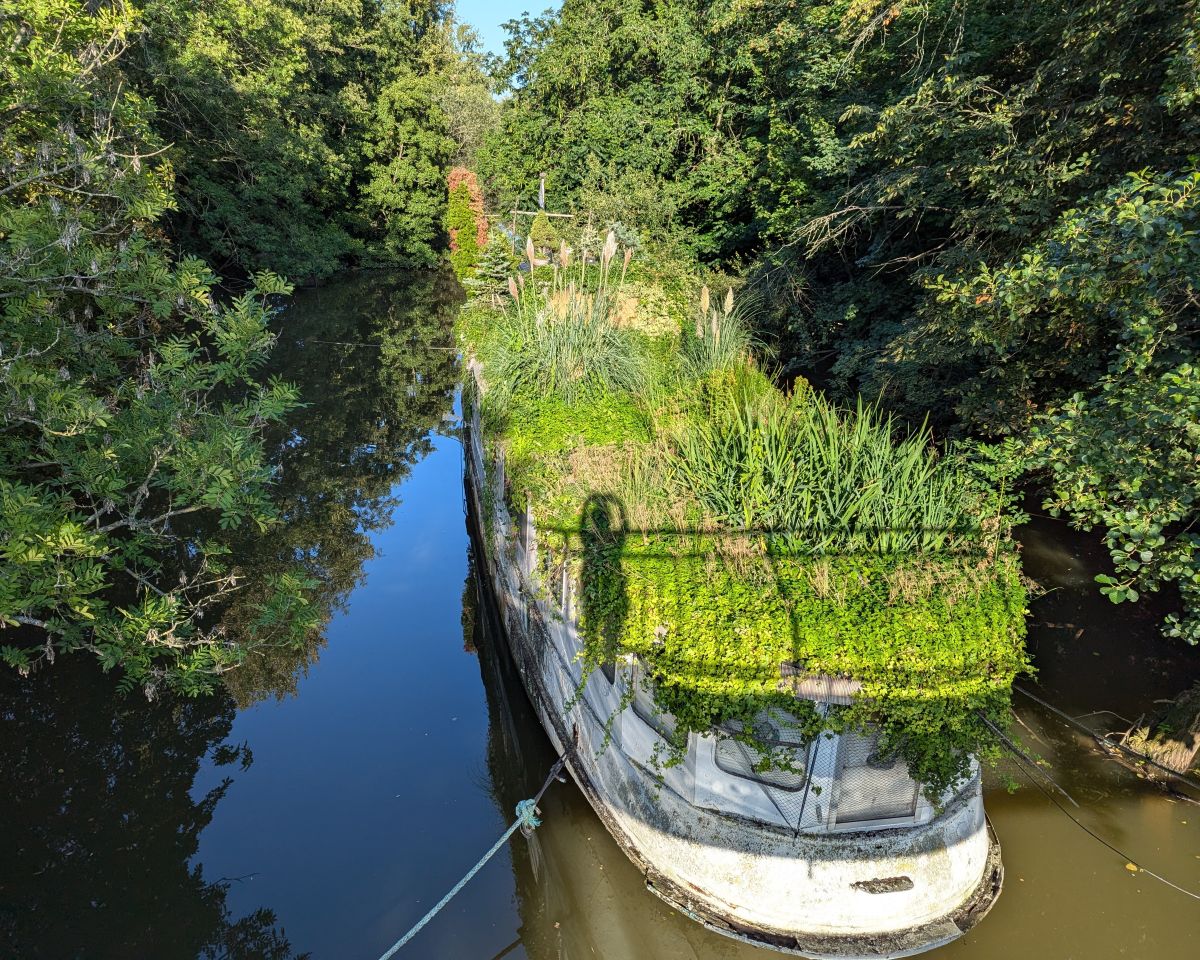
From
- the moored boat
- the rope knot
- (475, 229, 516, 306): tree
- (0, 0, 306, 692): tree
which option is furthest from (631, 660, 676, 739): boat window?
(475, 229, 516, 306): tree

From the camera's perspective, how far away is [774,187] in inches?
539

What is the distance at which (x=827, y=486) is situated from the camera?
542cm

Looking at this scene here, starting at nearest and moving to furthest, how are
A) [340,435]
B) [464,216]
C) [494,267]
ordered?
[340,435]
[494,267]
[464,216]

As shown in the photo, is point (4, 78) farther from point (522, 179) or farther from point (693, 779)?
point (522, 179)

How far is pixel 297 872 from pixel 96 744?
9.61 ft

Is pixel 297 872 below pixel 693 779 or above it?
below

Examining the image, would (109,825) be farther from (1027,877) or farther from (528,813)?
(1027,877)

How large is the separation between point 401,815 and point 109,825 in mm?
2649

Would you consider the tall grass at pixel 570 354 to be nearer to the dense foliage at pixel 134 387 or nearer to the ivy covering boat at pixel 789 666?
the ivy covering boat at pixel 789 666

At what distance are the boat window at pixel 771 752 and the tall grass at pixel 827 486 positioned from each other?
1.37 meters

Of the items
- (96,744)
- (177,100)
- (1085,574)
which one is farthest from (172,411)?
(177,100)

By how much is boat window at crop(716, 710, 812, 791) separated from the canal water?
149cm

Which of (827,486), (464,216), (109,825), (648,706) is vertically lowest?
(109,825)

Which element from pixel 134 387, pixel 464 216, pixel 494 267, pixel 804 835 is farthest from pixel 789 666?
pixel 464 216
